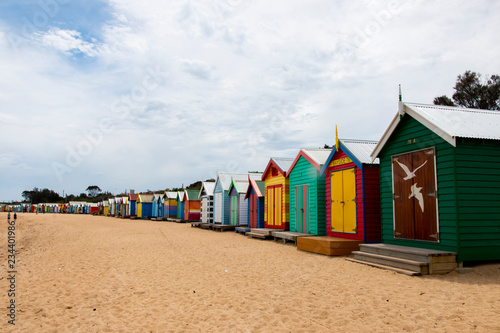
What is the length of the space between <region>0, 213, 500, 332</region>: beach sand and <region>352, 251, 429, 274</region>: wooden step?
1.07ft

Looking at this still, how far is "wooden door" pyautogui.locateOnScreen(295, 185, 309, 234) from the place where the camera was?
1578 centimetres

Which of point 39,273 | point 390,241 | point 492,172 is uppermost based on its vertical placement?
point 492,172

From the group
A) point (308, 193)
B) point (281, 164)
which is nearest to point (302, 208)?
point (308, 193)

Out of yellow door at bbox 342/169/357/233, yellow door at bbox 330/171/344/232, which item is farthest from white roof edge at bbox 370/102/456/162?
yellow door at bbox 330/171/344/232

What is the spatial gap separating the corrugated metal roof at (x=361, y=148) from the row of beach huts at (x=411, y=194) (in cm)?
5

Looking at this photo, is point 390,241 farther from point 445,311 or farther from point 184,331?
point 184,331

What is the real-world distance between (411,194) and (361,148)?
3826mm

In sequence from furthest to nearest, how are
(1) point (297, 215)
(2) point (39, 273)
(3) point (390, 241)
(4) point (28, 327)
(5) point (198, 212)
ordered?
(5) point (198, 212), (1) point (297, 215), (3) point (390, 241), (2) point (39, 273), (4) point (28, 327)

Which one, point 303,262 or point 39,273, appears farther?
point 303,262

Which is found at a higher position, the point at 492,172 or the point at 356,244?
the point at 492,172

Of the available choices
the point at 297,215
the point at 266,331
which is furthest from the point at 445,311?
the point at 297,215

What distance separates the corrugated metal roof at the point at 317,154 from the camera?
15.3 meters

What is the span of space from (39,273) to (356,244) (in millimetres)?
9761

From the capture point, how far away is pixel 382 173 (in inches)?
440
